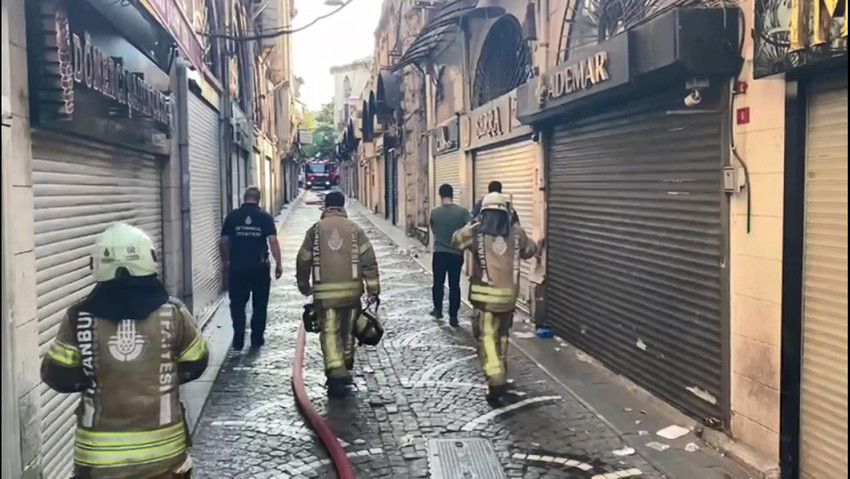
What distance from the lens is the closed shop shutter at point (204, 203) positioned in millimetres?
10758

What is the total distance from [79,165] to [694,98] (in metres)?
4.58

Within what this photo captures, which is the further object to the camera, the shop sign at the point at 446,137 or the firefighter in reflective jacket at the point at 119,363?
the shop sign at the point at 446,137

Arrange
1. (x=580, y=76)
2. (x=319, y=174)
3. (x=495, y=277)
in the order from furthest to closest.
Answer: (x=319, y=174) → (x=580, y=76) → (x=495, y=277)

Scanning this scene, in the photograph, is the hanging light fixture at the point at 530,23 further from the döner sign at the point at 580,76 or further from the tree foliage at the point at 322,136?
the tree foliage at the point at 322,136

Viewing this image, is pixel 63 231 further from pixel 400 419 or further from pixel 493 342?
pixel 493 342

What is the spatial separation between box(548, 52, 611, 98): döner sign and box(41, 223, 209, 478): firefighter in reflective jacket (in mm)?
4911

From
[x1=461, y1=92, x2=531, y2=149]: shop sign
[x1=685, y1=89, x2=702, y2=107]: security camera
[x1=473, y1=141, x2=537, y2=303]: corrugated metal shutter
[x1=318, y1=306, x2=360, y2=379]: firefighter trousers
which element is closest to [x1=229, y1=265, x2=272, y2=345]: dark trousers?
[x1=318, y1=306, x2=360, y2=379]: firefighter trousers

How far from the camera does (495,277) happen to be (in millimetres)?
7246

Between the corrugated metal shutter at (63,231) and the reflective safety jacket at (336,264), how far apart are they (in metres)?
1.78

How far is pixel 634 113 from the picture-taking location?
24.3ft

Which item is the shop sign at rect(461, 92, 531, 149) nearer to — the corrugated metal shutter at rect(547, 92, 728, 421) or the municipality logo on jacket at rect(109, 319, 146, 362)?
the corrugated metal shutter at rect(547, 92, 728, 421)

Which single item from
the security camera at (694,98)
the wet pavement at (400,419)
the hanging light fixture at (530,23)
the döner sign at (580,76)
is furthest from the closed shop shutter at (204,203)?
the security camera at (694,98)

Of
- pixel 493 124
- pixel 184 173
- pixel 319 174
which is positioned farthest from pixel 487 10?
pixel 319 174

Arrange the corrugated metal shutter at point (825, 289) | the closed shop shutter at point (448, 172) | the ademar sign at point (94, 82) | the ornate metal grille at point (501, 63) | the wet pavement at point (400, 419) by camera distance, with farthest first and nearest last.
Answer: the closed shop shutter at point (448, 172) < the ornate metal grille at point (501, 63) < the wet pavement at point (400, 419) < the corrugated metal shutter at point (825, 289) < the ademar sign at point (94, 82)
